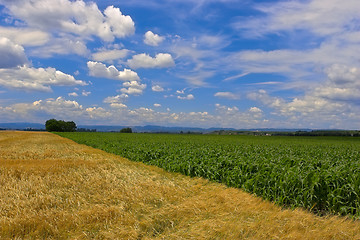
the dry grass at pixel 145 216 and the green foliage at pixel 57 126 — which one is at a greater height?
the green foliage at pixel 57 126

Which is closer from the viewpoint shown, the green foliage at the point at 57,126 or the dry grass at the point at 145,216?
the dry grass at the point at 145,216

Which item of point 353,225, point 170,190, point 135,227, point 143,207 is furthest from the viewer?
point 170,190

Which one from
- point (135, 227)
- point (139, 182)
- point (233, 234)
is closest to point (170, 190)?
point (139, 182)

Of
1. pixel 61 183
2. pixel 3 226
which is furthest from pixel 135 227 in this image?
pixel 61 183

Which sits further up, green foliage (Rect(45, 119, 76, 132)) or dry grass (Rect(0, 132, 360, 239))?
green foliage (Rect(45, 119, 76, 132))

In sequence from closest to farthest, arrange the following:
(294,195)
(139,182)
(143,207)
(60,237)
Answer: (60,237) → (143,207) → (294,195) → (139,182)

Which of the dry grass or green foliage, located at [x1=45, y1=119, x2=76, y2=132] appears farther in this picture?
green foliage, located at [x1=45, y1=119, x2=76, y2=132]

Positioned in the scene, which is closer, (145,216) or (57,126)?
(145,216)

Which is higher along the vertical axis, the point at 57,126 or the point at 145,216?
the point at 57,126

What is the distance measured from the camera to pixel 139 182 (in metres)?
8.54

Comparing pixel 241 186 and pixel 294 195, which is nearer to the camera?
pixel 294 195

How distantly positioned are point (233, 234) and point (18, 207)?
199 inches

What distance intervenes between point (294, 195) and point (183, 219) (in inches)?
152

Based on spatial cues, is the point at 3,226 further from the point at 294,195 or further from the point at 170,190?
the point at 294,195
